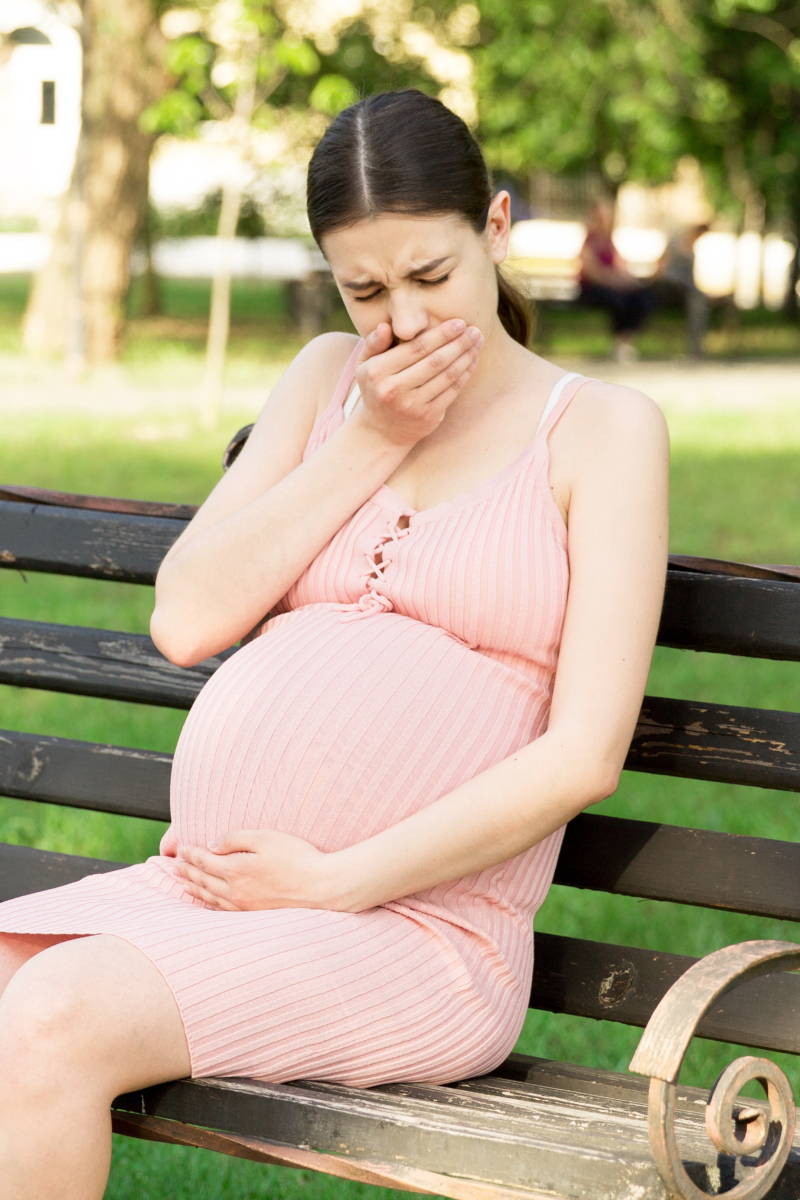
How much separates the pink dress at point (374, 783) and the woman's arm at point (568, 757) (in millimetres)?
54

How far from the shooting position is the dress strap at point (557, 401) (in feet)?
7.39

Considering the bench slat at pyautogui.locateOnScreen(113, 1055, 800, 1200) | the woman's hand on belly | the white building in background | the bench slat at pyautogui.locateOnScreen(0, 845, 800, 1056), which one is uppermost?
the white building in background

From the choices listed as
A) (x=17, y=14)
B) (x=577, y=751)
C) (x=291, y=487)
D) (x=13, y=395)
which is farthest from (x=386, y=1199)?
(x=17, y=14)

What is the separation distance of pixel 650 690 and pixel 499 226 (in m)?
3.50

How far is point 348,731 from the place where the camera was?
2123mm

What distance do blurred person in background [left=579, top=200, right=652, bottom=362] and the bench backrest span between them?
15588mm

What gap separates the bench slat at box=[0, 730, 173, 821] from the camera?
9.07 feet

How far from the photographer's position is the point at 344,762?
2.12 metres

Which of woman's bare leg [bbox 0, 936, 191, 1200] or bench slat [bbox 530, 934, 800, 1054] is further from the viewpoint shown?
bench slat [bbox 530, 934, 800, 1054]

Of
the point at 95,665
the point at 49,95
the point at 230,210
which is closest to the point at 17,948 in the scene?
the point at 95,665

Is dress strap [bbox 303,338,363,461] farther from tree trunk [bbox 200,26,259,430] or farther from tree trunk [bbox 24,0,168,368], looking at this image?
tree trunk [bbox 24,0,168,368]

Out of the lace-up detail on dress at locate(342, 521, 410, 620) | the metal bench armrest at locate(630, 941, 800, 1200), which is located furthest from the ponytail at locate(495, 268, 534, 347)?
the metal bench armrest at locate(630, 941, 800, 1200)

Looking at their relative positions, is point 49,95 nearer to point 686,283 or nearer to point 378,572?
point 686,283

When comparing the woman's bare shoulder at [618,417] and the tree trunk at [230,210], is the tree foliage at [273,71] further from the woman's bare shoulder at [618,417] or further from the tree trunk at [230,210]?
the woman's bare shoulder at [618,417]
